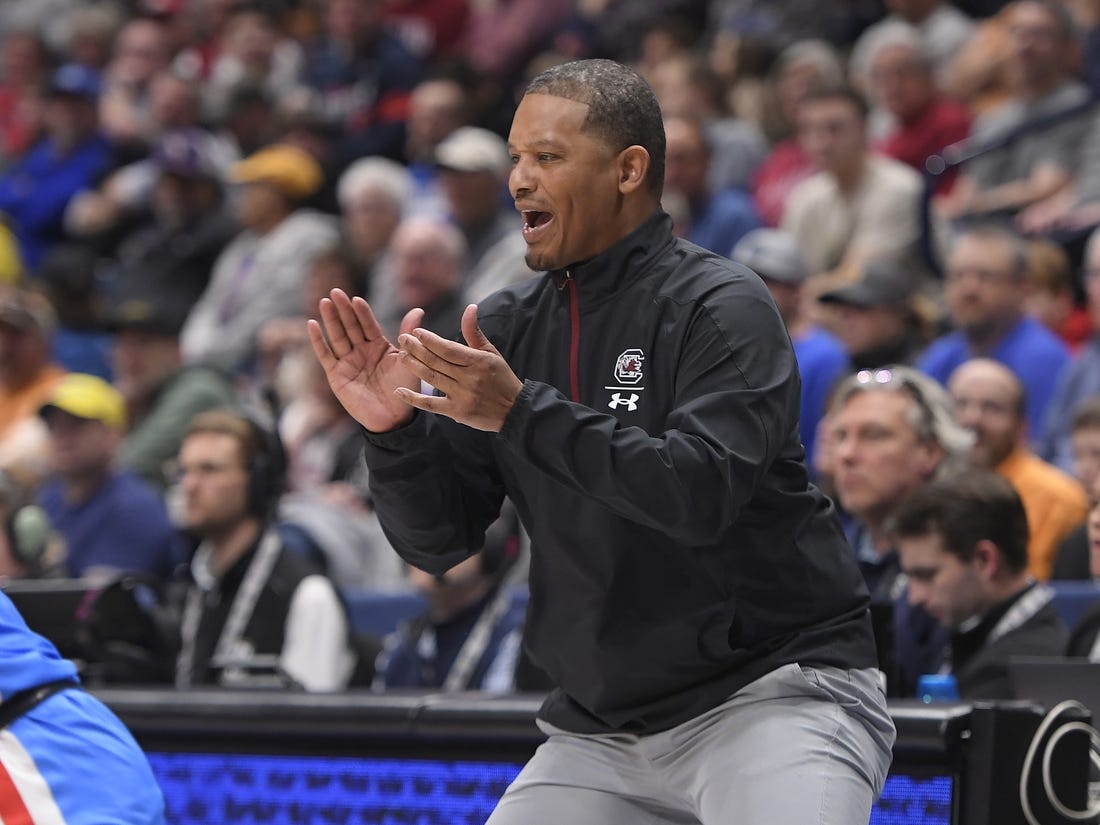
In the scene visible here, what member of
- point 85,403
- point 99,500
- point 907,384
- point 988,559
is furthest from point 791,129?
point 988,559

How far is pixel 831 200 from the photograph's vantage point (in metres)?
9.12

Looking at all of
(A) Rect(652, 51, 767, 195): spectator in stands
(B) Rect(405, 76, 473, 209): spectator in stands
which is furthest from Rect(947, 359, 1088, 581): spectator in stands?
(B) Rect(405, 76, 473, 209): spectator in stands

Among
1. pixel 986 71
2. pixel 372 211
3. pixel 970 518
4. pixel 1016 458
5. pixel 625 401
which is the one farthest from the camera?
pixel 372 211

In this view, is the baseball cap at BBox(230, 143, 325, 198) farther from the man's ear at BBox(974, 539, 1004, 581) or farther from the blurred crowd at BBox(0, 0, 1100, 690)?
the man's ear at BBox(974, 539, 1004, 581)

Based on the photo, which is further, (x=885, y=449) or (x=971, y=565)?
(x=885, y=449)

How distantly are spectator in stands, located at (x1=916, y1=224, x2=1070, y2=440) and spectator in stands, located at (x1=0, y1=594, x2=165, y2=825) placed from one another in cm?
462

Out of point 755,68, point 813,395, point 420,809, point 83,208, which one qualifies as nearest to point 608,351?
point 420,809

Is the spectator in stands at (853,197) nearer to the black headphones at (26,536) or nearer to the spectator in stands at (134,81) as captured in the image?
the black headphones at (26,536)

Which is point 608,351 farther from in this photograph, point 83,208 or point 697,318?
point 83,208

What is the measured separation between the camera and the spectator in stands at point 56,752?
11.4 ft

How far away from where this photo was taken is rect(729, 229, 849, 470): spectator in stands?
24.0ft

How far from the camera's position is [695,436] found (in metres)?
2.85

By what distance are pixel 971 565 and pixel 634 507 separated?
2.35 metres

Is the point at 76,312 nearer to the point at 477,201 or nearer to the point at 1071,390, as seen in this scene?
the point at 477,201
